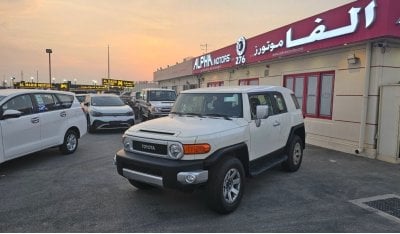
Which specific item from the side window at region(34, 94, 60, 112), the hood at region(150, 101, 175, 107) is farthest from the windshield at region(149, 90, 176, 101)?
the side window at region(34, 94, 60, 112)

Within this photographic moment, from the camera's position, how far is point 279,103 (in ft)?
21.3

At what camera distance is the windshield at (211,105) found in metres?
5.31

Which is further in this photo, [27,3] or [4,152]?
Result: [27,3]

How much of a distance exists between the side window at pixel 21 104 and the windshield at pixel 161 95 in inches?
345

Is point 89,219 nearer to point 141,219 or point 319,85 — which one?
point 141,219

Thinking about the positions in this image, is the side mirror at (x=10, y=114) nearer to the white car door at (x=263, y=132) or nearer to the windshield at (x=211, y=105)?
the windshield at (x=211, y=105)

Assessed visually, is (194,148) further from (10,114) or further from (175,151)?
(10,114)

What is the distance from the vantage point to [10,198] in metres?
5.21

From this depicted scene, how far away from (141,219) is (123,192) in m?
1.27

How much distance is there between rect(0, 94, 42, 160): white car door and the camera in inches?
254

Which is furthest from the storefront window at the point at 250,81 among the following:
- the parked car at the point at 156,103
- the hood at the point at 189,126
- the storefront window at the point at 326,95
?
the hood at the point at 189,126

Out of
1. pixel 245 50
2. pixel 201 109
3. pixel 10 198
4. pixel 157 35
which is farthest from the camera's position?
pixel 157 35

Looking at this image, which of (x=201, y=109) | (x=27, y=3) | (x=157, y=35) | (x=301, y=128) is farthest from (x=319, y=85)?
(x=157, y=35)

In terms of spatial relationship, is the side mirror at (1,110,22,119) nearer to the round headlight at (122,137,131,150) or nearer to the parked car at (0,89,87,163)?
the parked car at (0,89,87,163)
